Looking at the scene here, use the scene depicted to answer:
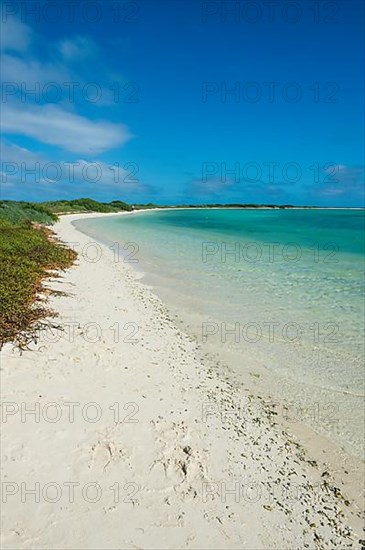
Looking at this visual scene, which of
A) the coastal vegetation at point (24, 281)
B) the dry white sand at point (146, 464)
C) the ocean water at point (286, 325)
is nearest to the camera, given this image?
the dry white sand at point (146, 464)

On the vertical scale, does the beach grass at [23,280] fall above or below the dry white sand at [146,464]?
above

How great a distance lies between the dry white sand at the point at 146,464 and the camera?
3611 millimetres

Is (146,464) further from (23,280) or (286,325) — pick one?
(23,280)

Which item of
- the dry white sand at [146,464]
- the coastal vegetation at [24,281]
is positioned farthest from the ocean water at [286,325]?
the coastal vegetation at [24,281]

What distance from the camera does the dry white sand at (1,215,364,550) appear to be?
3611mm

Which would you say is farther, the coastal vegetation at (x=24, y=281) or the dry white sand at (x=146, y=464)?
the coastal vegetation at (x=24, y=281)

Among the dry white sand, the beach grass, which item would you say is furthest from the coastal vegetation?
the dry white sand

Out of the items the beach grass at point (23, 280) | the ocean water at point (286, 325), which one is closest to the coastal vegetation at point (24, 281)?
the beach grass at point (23, 280)

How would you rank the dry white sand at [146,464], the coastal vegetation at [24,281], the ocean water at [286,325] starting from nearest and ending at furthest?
the dry white sand at [146,464] → the ocean water at [286,325] → the coastal vegetation at [24,281]

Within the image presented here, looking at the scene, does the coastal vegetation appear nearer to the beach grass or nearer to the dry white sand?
the beach grass

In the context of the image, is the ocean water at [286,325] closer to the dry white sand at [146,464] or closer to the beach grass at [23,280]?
the dry white sand at [146,464]

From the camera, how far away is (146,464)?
4320 millimetres

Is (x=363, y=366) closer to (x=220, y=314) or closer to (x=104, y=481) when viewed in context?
(x=220, y=314)

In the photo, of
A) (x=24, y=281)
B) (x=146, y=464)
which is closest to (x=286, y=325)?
(x=146, y=464)
